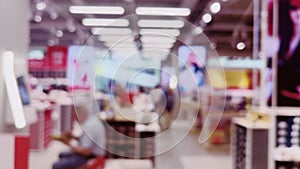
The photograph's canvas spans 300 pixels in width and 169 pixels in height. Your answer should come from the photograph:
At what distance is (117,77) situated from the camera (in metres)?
3.85

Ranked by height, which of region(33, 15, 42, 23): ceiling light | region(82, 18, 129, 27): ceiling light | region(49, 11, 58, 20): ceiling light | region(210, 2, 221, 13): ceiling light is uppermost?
region(210, 2, 221, 13): ceiling light

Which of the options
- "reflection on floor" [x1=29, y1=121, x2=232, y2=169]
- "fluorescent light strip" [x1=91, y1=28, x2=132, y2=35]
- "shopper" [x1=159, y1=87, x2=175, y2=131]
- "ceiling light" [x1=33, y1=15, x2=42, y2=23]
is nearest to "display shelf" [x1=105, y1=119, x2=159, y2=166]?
"reflection on floor" [x1=29, y1=121, x2=232, y2=169]

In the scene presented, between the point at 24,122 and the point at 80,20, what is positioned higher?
the point at 80,20

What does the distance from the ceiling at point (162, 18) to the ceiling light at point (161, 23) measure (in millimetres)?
50

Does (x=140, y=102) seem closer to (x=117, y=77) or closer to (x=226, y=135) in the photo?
(x=117, y=77)

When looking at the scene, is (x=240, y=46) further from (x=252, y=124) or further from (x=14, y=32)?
(x=14, y=32)

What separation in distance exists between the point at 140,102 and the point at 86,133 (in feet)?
1.81

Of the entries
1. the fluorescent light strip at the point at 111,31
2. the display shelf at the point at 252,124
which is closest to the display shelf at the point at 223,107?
the display shelf at the point at 252,124

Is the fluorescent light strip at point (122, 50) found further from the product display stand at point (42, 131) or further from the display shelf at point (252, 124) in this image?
the display shelf at point (252, 124)

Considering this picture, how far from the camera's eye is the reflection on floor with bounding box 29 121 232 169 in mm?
4112

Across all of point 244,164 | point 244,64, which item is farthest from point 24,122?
point 244,64

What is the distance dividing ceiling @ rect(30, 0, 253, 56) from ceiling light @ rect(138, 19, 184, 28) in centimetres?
5

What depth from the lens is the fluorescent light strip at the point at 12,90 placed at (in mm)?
2770

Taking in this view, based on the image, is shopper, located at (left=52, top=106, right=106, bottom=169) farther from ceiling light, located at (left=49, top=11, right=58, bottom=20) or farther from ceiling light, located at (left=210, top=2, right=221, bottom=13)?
ceiling light, located at (left=210, top=2, right=221, bottom=13)
